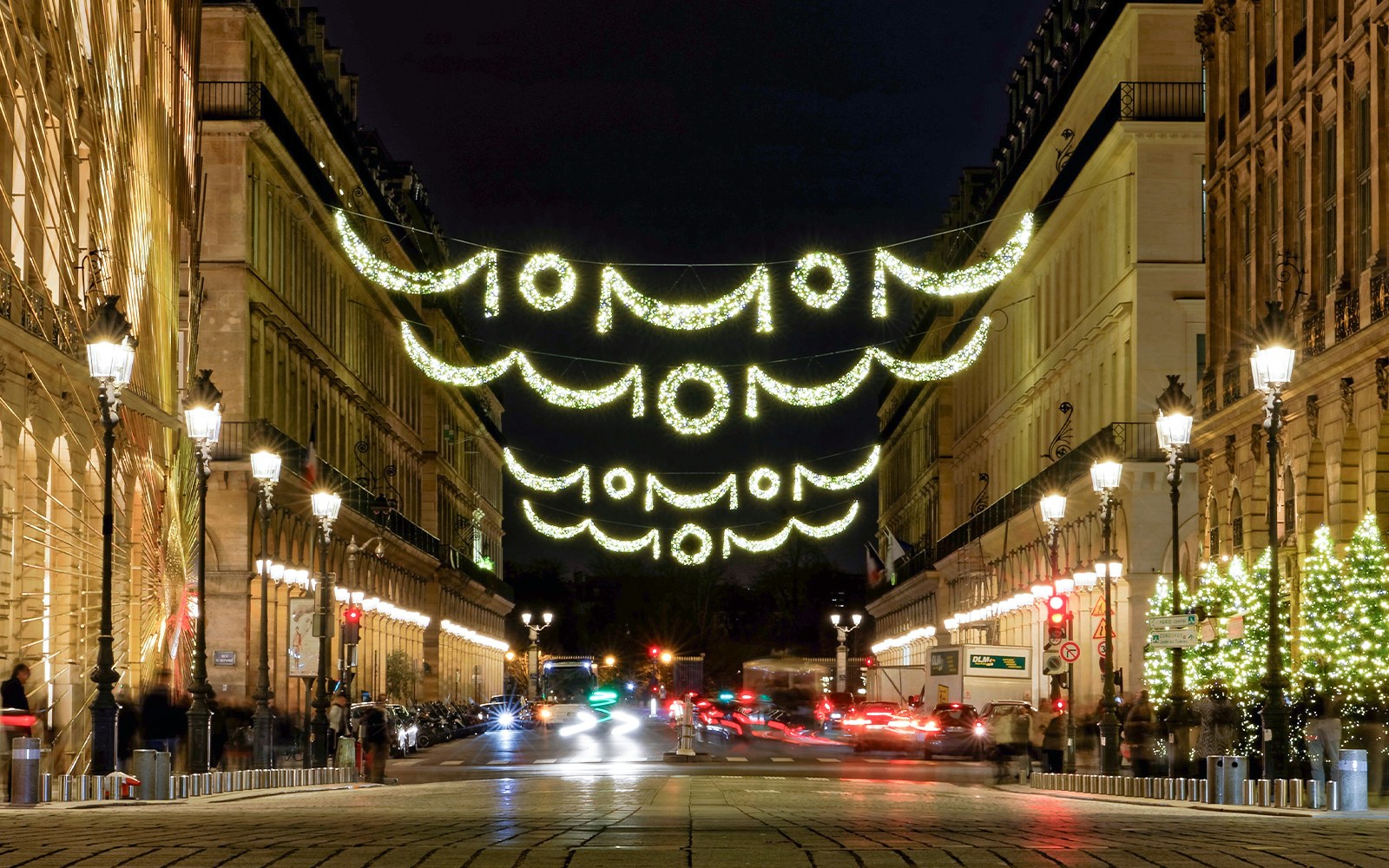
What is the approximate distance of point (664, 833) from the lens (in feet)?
56.7

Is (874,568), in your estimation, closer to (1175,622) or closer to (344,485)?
(344,485)

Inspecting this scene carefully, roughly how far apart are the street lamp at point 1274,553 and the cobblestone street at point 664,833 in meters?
1.73

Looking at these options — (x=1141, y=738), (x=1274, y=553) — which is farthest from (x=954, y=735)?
(x=1274, y=553)

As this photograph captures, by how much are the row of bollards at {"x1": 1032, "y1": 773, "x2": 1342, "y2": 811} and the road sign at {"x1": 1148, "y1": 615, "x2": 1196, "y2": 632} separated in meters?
2.09

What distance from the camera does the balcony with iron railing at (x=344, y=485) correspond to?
53.9m

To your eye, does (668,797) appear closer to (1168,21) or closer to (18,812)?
(18,812)

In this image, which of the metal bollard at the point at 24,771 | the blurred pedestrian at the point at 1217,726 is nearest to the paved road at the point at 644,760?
the blurred pedestrian at the point at 1217,726

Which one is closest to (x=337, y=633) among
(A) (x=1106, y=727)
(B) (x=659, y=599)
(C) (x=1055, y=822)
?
(A) (x=1106, y=727)

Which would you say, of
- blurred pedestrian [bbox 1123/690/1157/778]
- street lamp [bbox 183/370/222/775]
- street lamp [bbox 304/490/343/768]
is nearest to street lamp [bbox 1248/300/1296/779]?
blurred pedestrian [bbox 1123/690/1157/778]

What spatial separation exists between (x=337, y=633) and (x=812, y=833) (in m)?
53.8

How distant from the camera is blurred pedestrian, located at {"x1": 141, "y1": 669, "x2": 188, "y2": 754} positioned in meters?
30.4

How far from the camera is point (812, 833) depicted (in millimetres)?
17641

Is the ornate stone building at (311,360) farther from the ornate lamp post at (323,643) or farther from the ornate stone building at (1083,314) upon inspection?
the ornate stone building at (1083,314)

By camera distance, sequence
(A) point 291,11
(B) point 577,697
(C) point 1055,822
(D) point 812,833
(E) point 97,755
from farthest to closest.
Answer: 1. (B) point 577,697
2. (A) point 291,11
3. (E) point 97,755
4. (C) point 1055,822
5. (D) point 812,833
